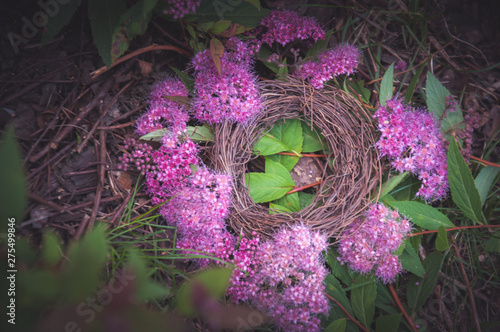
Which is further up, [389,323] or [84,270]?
[84,270]

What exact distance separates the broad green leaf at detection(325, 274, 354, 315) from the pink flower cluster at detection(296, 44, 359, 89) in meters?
1.11

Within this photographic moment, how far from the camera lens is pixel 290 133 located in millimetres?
2010

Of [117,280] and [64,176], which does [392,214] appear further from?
[64,176]

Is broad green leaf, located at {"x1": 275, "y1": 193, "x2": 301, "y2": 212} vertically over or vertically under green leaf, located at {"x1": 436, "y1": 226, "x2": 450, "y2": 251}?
under

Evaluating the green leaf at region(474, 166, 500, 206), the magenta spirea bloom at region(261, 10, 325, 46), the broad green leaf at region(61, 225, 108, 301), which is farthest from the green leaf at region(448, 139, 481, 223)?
the broad green leaf at region(61, 225, 108, 301)

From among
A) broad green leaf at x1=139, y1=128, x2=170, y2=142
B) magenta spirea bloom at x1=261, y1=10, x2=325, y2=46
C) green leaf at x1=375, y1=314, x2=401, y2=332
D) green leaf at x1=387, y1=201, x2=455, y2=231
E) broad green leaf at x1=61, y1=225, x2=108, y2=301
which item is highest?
magenta spirea bloom at x1=261, y1=10, x2=325, y2=46

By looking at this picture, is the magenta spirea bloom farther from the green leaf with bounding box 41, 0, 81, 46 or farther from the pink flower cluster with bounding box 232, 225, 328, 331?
the pink flower cluster with bounding box 232, 225, 328, 331

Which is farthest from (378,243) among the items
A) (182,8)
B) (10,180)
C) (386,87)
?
(10,180)

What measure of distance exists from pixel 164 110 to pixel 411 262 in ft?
5.24

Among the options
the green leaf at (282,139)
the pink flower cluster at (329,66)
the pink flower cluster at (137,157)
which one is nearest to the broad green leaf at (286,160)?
the green leaf at (282,139)

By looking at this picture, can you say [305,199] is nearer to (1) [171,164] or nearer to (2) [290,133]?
(2) [290,133]

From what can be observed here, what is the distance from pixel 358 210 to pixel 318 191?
0.84ft

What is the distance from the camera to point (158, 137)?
180 centimetres

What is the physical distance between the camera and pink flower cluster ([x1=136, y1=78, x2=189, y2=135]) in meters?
1.80
